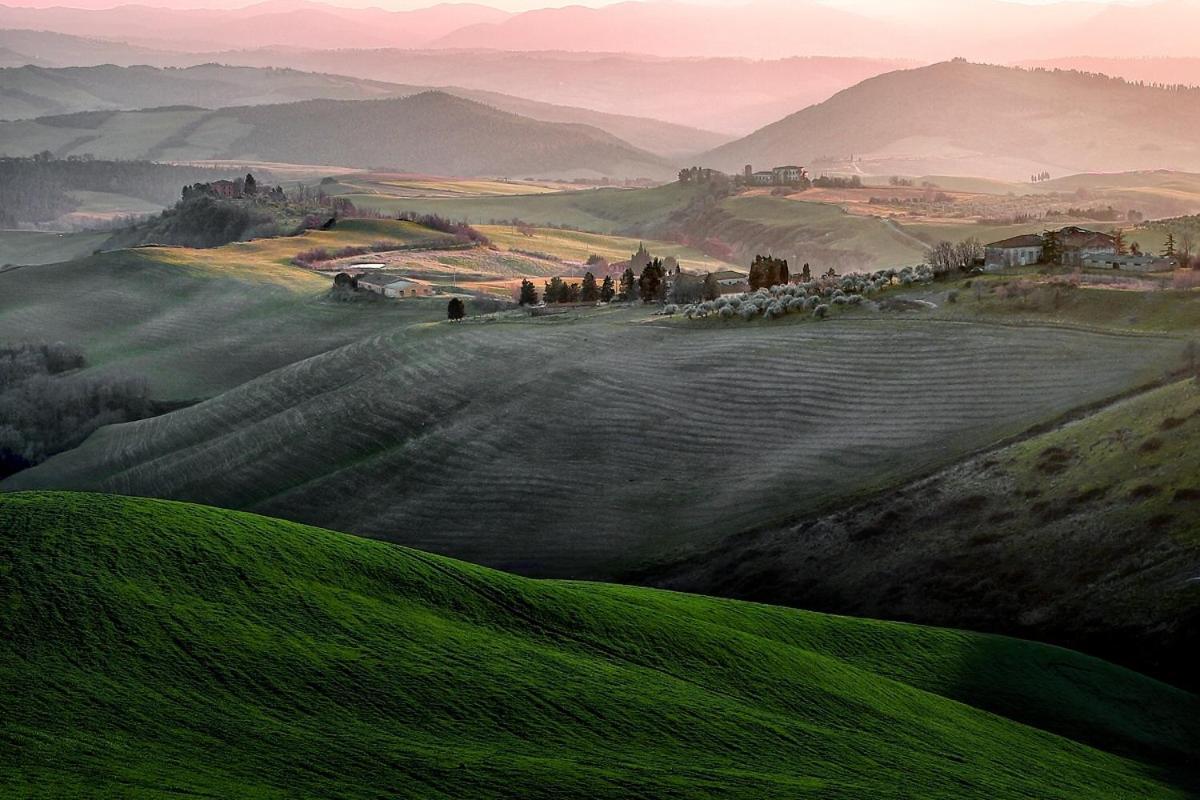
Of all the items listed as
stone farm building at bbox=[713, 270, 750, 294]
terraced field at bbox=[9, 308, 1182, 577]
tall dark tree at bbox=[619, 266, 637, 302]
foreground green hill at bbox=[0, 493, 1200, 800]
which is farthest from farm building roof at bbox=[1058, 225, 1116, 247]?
foreground green hill at bbox=[0, 493, 1200, 800]

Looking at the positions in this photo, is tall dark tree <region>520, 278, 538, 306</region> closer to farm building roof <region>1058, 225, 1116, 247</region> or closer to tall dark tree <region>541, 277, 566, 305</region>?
tall dark tree <region>541, 277, 566, 305</region>

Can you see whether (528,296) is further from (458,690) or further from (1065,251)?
(458,690)

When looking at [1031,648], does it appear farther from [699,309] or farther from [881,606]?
[699,309]

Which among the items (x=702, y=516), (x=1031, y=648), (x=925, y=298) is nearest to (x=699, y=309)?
(x=925, y=298)

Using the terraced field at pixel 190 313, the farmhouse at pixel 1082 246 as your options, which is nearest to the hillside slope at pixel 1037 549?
the farmhouse at pixel 1082 246

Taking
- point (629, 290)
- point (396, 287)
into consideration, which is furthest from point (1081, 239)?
point (396, 287)

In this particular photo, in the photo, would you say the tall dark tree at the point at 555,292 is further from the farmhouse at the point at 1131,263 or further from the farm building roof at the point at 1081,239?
the farmhouse at the point at 1131,263
